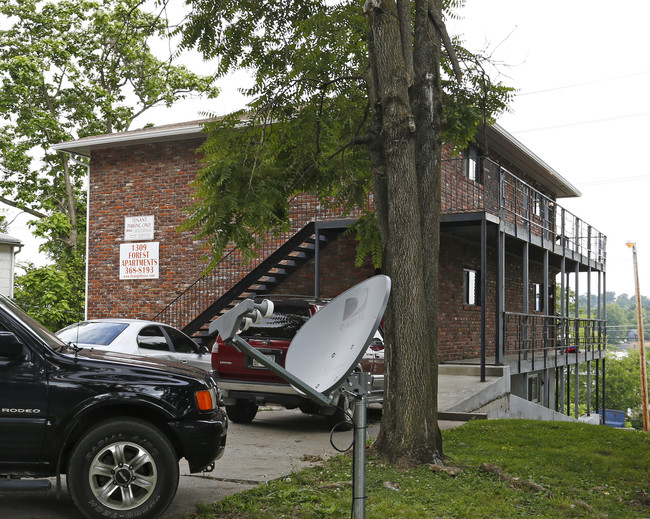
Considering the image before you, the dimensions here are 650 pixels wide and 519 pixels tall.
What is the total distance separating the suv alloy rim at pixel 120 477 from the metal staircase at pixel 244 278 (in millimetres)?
11403

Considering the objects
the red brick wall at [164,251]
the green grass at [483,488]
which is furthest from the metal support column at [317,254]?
the green grass at [483,488]

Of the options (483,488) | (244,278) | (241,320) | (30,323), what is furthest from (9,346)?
(244,278)

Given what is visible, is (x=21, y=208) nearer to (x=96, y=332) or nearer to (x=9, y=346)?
(x=96, y=332)

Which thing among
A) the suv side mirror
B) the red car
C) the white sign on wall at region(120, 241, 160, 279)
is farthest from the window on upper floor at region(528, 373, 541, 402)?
the suv side mirror

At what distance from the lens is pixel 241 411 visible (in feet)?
38.3

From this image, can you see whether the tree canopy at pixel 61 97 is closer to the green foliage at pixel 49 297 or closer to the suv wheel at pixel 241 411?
the green foliage at pixel 49 297

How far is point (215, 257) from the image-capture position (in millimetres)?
10219

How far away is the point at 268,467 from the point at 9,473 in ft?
10.2

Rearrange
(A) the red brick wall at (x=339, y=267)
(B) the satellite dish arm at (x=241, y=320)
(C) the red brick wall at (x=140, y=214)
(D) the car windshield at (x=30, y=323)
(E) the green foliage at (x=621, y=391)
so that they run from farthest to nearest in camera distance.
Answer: (E) the green foliage at (x=621, y=391) → (C) the red brick wall at (x=140, y=214) → (A) the red brick wall at (x=339, y=267) → (D) the car windshield at (x=30, y=323) → (B) the satellite dish arm at (x=241, y=320)

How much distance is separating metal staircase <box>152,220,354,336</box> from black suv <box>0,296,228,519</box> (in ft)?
36.8

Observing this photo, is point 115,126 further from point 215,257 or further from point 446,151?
point 215,257

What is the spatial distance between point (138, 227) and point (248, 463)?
1468 centimetres

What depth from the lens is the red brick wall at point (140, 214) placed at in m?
21.2

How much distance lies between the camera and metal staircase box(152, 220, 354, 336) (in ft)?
59.9
